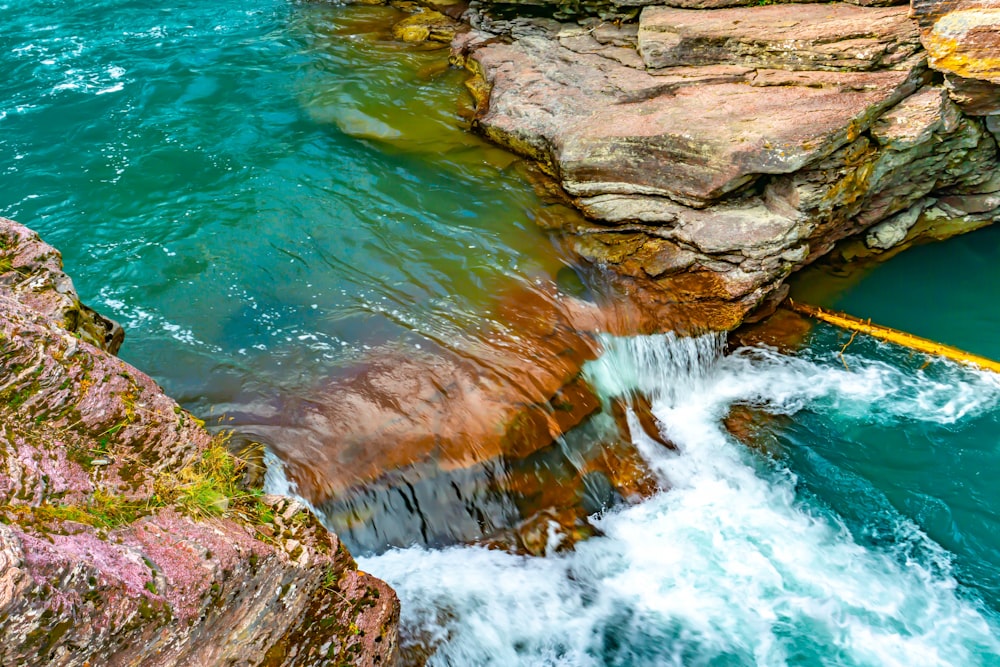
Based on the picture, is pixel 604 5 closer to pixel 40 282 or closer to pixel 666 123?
pixel 666 123

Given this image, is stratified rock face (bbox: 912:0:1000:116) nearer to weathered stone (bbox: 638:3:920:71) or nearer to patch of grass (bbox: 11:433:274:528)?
weathered stone (bbox: 638:3:920:71)

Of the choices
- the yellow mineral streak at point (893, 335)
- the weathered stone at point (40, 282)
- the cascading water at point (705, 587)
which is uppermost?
the weathered stone at point (40, 282)

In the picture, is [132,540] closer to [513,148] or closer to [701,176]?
[701,176]

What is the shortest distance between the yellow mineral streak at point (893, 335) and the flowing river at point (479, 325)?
183mm

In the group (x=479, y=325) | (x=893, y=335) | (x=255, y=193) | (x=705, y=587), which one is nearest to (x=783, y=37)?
(x=893, y=335)

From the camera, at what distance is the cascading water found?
579 centimetres

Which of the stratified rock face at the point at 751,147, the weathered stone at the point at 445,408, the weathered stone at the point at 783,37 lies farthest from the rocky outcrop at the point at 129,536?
the weathered stone at the point at 783,37

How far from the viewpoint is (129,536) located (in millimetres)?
3529

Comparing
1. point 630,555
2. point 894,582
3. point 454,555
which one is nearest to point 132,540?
point 454,555

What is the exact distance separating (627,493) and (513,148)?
5.45 meters

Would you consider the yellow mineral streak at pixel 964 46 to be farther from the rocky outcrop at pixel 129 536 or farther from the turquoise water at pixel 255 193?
the rocky outcrop at pixel 129 536

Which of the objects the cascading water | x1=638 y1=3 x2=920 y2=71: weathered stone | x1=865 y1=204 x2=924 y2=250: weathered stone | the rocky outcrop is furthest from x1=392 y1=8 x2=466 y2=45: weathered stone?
the rocky outcrop

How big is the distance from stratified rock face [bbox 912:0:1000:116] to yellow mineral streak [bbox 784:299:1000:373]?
277 cm

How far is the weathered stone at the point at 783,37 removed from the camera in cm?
830
